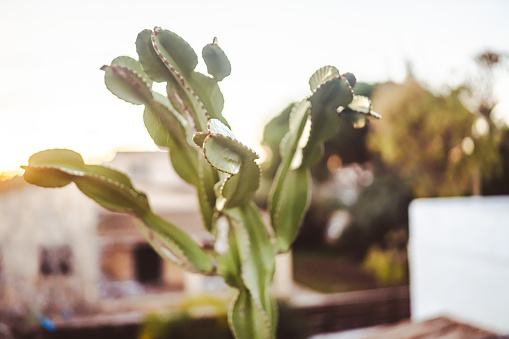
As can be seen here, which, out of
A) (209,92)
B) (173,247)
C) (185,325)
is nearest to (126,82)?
(209,92)

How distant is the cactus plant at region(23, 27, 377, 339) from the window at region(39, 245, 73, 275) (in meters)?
9.20

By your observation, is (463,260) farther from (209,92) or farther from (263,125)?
(263,125)

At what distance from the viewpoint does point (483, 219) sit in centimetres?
283

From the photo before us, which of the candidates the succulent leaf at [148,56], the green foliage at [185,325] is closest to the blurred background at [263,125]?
the green foliage at [185,325]

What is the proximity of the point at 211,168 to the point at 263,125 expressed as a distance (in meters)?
11.8

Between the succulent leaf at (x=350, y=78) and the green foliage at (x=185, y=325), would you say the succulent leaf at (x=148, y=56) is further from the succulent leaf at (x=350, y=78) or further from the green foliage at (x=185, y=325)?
the green foliage at (x=185, y=325)

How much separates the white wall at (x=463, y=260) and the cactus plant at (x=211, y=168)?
55.4 inches

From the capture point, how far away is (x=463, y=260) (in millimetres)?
3049

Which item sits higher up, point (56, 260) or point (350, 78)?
point (350, 78)

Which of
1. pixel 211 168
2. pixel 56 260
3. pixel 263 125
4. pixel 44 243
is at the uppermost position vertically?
pixel 263 125

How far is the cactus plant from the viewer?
130 centimetres

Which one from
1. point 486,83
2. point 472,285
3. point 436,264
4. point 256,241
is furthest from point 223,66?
point 486,83

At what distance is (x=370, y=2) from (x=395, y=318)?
8.20 meters

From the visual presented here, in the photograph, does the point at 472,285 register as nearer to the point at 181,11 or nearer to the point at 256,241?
the point at 256,241
